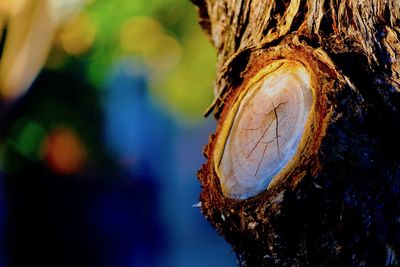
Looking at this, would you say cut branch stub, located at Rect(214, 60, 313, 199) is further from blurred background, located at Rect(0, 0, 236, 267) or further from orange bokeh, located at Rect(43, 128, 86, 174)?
orange bokeh, located at Rect(43, 128, 86, 174)

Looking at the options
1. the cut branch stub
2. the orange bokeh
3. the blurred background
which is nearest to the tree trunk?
the cut branch stub

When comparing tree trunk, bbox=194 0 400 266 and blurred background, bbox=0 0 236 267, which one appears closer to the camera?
tree trunk, bbox=194 0 400 266

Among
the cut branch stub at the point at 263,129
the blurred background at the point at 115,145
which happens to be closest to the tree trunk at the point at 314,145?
the cut branch stub at the point at 263,129

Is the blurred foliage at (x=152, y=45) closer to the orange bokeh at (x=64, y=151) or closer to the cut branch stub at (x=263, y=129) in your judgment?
the orange bokeh at (x=64, y=151)

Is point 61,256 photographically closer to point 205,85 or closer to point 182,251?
point 182,251

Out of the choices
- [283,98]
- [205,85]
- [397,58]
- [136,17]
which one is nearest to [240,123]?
[283,98]
